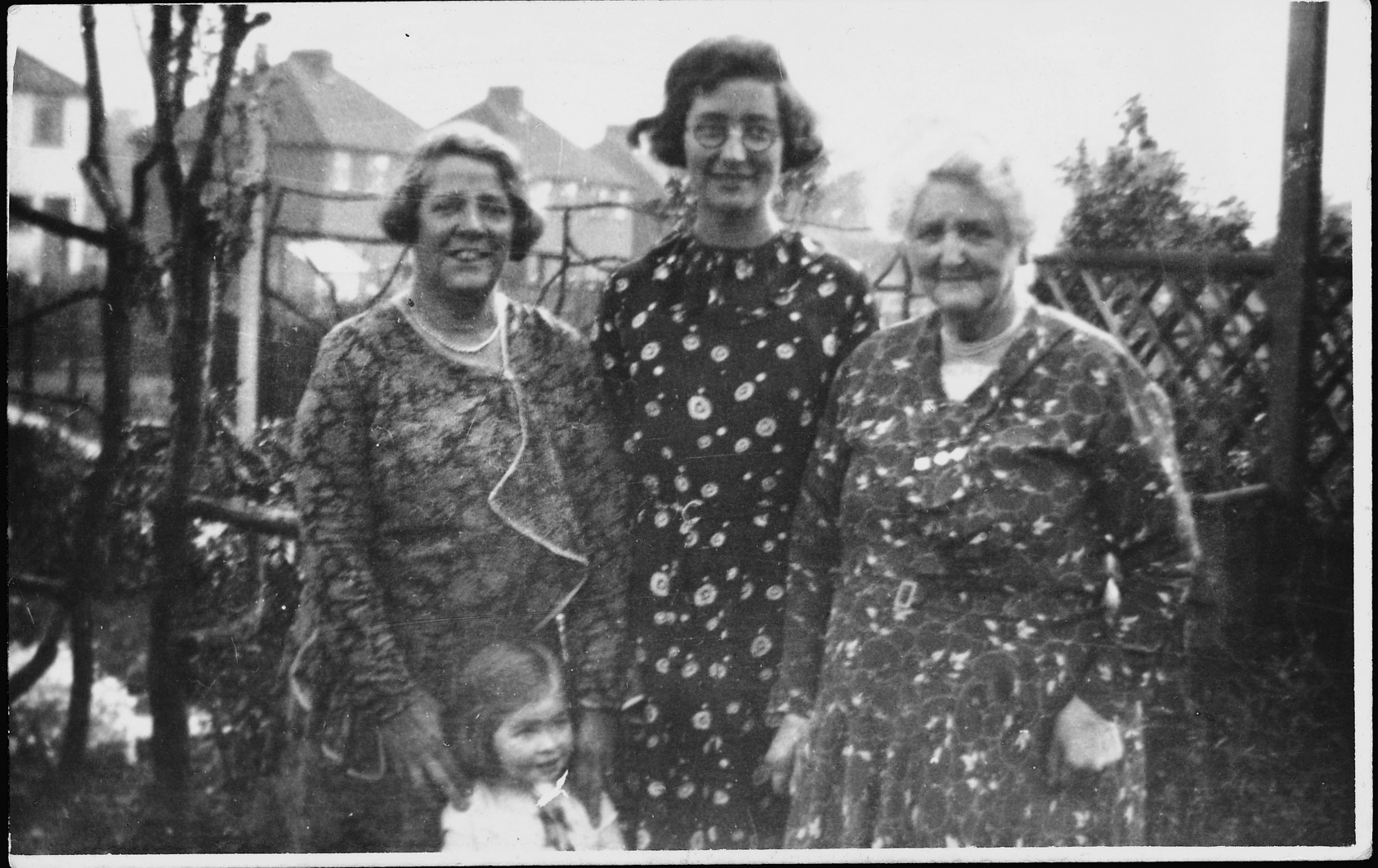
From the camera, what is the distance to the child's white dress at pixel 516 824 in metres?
3.24

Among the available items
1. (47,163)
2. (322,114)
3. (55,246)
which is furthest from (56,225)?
(322,114)

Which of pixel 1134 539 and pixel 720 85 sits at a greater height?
pixel 720 85

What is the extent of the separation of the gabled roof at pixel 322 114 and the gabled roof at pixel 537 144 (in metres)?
0.18

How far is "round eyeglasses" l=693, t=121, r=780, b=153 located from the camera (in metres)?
3.17

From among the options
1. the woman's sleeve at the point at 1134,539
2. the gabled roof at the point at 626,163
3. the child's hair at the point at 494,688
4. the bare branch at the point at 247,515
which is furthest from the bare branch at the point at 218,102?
the woman's sleeve at the point at 1134,539

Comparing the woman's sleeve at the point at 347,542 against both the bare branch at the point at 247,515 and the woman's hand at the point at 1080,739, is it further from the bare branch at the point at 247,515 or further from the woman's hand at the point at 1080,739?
the woman's hand at the point at 1080,739

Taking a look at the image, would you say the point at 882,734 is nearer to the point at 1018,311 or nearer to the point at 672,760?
the point at 672,760

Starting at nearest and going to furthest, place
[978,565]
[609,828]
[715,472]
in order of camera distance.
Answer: [978,565] < [715,472] < [609,828]

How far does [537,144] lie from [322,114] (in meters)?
0.57

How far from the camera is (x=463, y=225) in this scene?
318cm

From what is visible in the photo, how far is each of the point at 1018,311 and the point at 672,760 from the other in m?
1.41

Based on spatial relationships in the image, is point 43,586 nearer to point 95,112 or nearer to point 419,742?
point 419,742

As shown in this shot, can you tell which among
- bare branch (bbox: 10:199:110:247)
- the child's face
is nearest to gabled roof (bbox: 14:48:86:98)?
bare branch (bbox: 10:199:110:247)

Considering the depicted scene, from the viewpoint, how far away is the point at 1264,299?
3.29 metres
